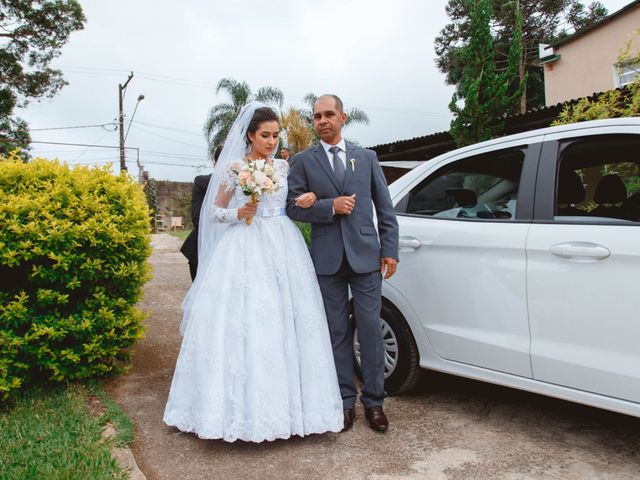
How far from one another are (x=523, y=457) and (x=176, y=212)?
28784 mm

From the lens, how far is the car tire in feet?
11.5

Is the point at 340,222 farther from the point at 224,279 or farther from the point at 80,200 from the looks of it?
the point at 80,200

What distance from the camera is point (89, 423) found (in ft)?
9.90

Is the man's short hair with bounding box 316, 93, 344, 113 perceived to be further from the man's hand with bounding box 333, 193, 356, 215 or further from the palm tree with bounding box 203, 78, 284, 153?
the palm tree with bounding box 203, 78, 284, 153

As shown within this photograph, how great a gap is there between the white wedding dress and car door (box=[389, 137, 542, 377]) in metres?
0.68

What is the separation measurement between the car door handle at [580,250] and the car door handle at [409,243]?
883 millimetres

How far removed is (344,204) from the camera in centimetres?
307

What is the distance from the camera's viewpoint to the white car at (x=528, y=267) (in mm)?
2477

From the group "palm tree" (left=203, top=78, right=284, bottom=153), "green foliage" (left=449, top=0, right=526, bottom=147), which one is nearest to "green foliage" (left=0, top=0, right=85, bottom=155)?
"palm tree" (left=203, top=78, right=284, bottom=153)

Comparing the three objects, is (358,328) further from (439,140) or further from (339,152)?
(439,140)

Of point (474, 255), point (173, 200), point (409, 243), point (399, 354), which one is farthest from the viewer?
point (173, 200)

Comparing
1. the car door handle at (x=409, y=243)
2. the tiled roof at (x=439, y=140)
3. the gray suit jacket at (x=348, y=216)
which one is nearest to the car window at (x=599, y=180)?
the car door handle at (x=409, y=243)

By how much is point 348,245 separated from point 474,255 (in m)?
0.74

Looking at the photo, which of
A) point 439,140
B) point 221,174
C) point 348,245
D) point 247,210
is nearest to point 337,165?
point 348,245
